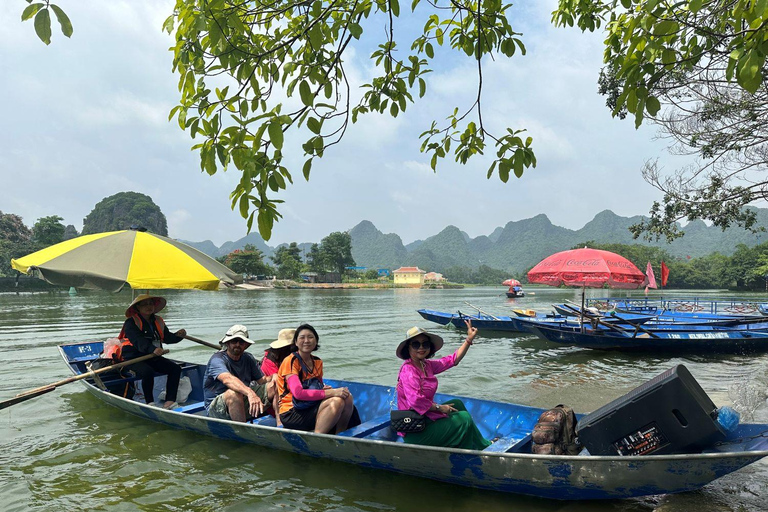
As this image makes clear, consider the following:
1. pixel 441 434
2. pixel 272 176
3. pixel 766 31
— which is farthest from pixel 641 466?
pixel 272 176

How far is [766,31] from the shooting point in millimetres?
2082

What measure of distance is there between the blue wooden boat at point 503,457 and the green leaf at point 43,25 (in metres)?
3.90

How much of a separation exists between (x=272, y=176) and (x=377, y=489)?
369 cm

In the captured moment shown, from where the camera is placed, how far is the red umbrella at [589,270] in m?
10.9

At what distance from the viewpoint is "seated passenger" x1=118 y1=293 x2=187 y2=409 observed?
21.7 ft

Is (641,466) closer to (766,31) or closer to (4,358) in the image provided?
(766,31)

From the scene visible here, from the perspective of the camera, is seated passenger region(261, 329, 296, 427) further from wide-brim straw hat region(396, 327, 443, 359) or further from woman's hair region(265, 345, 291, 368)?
wide-brim straw hat region(396, 327, 443, 359)

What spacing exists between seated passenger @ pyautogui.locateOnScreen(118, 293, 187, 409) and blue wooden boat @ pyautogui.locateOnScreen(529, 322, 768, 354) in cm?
1029

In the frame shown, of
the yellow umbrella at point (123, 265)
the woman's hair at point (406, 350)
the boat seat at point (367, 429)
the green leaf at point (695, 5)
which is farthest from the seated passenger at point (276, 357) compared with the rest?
the green leaf at point (695, 5)

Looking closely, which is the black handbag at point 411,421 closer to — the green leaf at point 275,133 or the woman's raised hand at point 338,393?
the woman's raised hand at point 338,393

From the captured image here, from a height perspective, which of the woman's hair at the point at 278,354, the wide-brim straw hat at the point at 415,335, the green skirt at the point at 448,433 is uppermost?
the wide-brim straw hat at the point at 415,335

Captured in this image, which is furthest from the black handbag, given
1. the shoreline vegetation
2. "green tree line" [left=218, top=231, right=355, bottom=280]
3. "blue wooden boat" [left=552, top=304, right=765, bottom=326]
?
"green tree line" [left=218, top=231, right=355, bottom=280]

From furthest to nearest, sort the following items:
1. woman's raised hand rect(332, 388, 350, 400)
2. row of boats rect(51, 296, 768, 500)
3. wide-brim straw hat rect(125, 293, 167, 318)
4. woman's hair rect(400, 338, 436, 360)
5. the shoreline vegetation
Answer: the shoreline vegetation
wide-brim straw hat rect(125, 293, 167, 318)
woman's raised hand rect(332, 388, 350, 400)
woman's hair rect(400, 338, 436, 360)
row of boats rect(51, 296, 768, 500)

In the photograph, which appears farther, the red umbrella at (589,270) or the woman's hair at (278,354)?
the red umbrella at (589,270)
